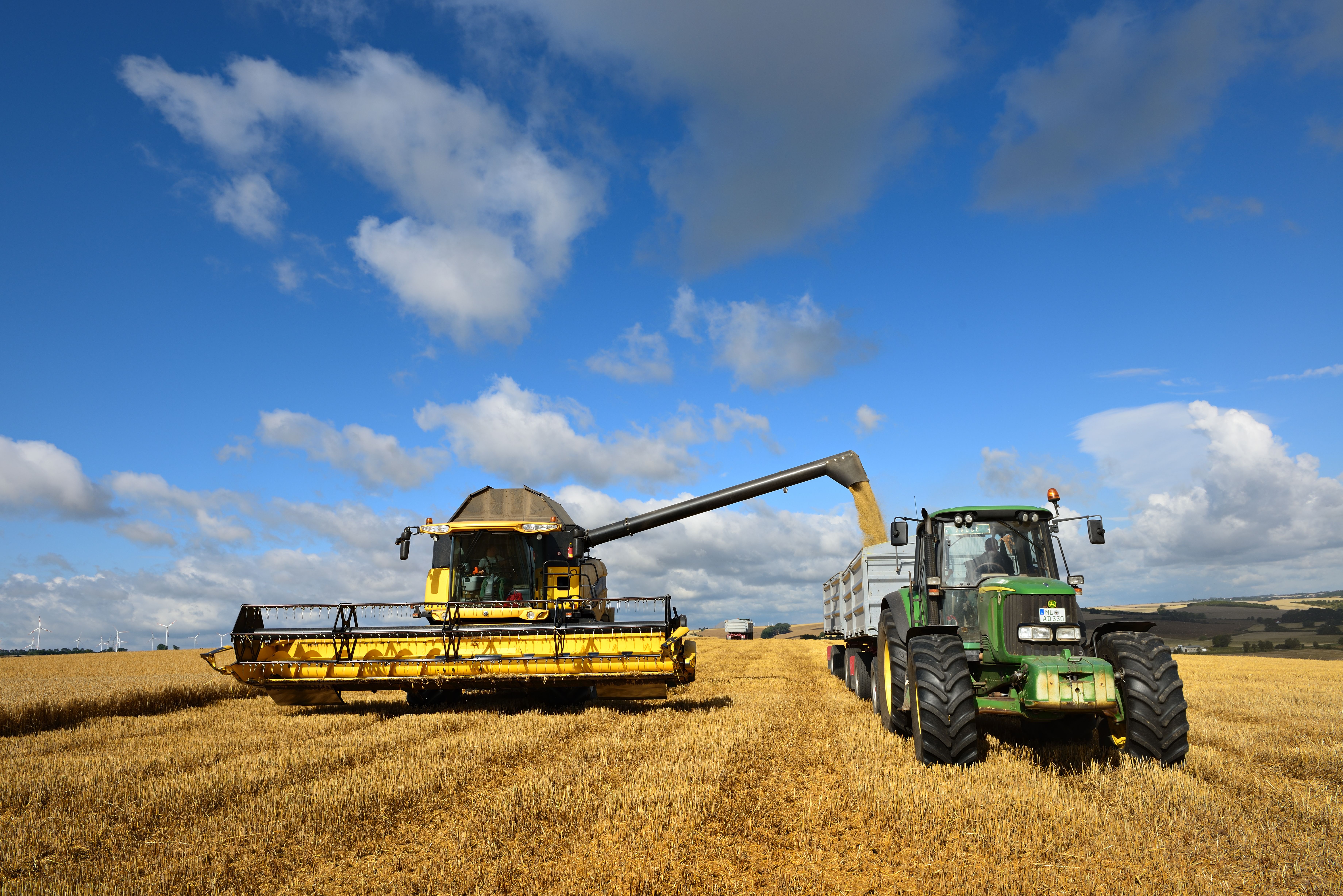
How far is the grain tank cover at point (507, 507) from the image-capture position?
541 inches

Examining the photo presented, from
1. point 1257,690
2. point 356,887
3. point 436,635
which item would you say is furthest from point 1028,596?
point 1257,690

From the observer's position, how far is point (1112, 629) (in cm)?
741

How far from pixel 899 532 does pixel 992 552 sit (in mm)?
982

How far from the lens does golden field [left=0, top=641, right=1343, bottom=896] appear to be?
4.34 m

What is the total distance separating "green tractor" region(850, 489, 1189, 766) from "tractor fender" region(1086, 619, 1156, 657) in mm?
14

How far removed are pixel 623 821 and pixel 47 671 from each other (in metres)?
23.8

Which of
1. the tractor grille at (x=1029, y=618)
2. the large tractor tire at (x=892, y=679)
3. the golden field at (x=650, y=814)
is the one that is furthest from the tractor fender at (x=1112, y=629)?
the large tractor tire at (x=892, y=679)

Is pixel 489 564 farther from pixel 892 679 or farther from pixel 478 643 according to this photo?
pixel 892 679

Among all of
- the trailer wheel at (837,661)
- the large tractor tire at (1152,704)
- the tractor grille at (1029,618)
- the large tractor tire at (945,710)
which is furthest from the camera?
the trailer wheel at (837,661)

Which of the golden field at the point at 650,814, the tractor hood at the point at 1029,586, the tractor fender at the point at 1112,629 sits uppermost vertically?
the tractor hood at the point at 1029,586

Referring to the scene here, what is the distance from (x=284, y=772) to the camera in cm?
657

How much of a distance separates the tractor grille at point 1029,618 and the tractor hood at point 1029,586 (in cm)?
2

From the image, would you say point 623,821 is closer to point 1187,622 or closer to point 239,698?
point 239,698

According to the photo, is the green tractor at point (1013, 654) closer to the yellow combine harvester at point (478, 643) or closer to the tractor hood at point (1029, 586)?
the tractor hood at point (1029, 586)
